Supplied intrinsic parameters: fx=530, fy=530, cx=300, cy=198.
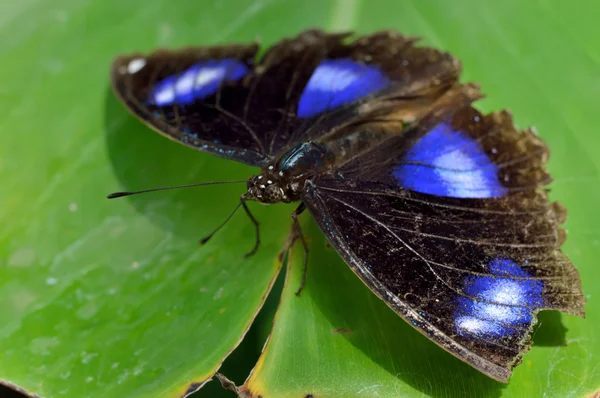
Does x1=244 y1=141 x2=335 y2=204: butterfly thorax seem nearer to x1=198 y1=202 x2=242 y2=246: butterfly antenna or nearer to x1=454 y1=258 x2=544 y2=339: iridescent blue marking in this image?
x1=198 y1=202 x2=242 y2=246: butterfly antenna

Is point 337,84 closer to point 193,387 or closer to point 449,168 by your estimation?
point 449,168

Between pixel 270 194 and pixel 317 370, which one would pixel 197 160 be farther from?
pixel 317 370

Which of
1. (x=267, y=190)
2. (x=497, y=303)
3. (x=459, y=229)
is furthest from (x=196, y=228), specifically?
(x=497, y=303)

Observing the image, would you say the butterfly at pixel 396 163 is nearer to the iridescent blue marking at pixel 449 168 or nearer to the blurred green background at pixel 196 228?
the iridescent blue marking at pixel 449 168

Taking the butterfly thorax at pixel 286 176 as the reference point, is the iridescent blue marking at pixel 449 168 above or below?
above

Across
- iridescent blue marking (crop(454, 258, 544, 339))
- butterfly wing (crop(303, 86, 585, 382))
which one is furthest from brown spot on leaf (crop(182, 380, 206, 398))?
iridescent blue marking (crop(454, 258, 544, 339))

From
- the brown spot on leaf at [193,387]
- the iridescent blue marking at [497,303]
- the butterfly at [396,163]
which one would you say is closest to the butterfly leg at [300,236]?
the butterfly at [396,163]

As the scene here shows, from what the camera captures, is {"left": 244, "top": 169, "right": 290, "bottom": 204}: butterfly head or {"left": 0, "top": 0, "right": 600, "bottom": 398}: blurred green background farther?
{"left": 244, "top": 169, "right": 290, "bottom": 204}: butterfly head
